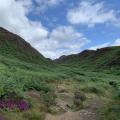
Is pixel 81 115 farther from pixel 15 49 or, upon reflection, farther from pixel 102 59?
pixel 102 59

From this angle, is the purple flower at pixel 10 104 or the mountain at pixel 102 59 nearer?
the purple flower at pixel 10 104

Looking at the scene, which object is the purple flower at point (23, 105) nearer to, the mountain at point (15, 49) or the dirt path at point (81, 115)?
the dirt path at point (81, 115)

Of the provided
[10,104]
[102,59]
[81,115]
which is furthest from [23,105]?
[102,59]

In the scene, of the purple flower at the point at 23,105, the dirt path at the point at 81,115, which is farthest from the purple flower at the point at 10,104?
the dirt path at the point at 81,115

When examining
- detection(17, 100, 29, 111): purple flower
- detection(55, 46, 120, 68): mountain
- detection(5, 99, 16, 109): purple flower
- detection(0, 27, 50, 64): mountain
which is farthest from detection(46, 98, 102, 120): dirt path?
detection(55, 46, 120, 68): mountain

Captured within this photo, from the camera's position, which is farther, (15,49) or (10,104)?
→ (15,49)

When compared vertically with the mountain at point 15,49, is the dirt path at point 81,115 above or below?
below

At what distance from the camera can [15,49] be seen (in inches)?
2420

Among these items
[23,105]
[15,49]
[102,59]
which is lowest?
[23,105]

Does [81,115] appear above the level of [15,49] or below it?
below

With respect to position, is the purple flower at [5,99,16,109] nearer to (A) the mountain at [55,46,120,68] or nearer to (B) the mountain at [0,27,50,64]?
(B) the mountain at [0,27,50,64]

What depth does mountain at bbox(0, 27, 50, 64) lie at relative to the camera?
188ft

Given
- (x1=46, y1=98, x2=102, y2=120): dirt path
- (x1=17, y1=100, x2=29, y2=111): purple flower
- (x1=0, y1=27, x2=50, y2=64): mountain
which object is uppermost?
(x1=0, y1=27, x2=50, y2=64): mountain

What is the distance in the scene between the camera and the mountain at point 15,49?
5728 centimetres
